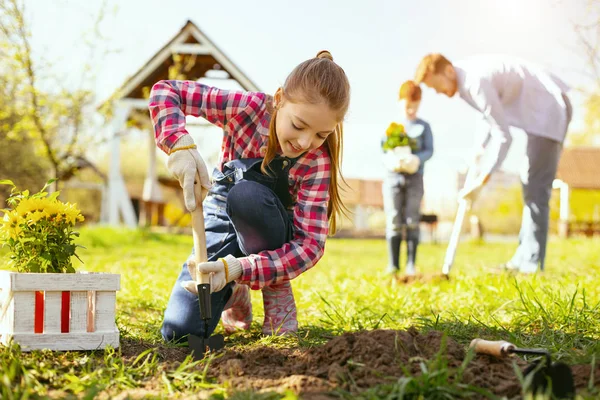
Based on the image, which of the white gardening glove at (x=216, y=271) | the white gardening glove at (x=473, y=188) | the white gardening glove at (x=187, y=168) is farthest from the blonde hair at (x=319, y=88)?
the white gardening glove at (x=473, y=188)

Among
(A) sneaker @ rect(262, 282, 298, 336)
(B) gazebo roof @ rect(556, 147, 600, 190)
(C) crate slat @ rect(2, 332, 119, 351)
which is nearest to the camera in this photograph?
(C) crate slat @ rect(2, 332, 119, 351)

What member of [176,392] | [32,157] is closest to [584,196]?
[32,157]

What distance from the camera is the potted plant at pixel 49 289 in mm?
2102

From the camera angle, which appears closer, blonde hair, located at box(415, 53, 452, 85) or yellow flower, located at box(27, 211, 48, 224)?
yellow flower, located at box(27, 211, 48, 224)

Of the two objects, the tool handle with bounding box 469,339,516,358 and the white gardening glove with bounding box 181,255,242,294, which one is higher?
the white gardening glove with bounding box 181,255,242,294

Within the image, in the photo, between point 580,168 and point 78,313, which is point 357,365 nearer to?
point 78,313

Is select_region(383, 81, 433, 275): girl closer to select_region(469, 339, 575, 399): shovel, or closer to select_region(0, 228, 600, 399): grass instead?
select_region(0, 228, 600, 399): grass

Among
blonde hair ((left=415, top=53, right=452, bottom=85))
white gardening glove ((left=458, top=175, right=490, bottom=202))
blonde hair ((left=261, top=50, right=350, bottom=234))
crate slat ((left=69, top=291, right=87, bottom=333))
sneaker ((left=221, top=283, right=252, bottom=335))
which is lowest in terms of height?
sneaker ((left=221, top=283, right=252, bottom=335))

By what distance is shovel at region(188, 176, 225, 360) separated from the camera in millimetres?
2234

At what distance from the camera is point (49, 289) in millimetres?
2131

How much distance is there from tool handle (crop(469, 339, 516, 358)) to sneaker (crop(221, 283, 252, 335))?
1247 mm

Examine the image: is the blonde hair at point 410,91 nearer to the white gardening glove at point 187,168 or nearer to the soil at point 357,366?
the white gardening glove at point 187,168

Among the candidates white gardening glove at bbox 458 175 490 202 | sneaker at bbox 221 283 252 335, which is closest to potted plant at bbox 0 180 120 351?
sneaker at bbox 221 283 252 335

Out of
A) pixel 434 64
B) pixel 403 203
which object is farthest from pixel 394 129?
pixel 434 64
